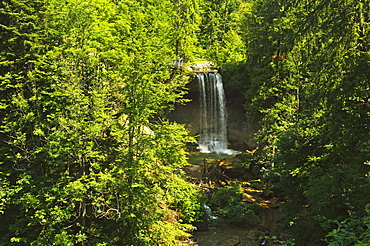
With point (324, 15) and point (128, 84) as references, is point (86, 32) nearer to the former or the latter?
point (128, 84)

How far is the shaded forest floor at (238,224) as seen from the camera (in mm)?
12680

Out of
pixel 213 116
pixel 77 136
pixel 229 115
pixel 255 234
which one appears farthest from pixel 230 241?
pixel 229 115

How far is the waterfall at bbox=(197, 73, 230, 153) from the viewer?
82.6 ft

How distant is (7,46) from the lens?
10.3 m

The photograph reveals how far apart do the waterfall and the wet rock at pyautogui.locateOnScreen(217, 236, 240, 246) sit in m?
13.4

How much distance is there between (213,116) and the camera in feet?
86.5

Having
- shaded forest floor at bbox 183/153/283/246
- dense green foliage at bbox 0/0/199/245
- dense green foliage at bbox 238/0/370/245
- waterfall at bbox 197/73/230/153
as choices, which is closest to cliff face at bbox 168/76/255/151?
waterfall at bbox 197/73/230/153

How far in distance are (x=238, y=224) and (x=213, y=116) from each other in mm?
13412

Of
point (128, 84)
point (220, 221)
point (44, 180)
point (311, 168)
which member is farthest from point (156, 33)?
point (220, 221)

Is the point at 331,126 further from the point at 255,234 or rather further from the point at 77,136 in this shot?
the point at 77,136

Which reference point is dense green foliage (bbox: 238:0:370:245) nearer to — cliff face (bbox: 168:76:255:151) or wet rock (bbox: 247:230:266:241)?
wet rock (bbox: 247:230:266:241)

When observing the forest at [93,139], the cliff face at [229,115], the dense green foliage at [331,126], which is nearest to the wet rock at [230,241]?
the forest at [93,139]

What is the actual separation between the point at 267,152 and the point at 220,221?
188 inches

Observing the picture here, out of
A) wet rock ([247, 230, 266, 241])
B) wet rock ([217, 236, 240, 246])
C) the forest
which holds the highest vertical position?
the forest
